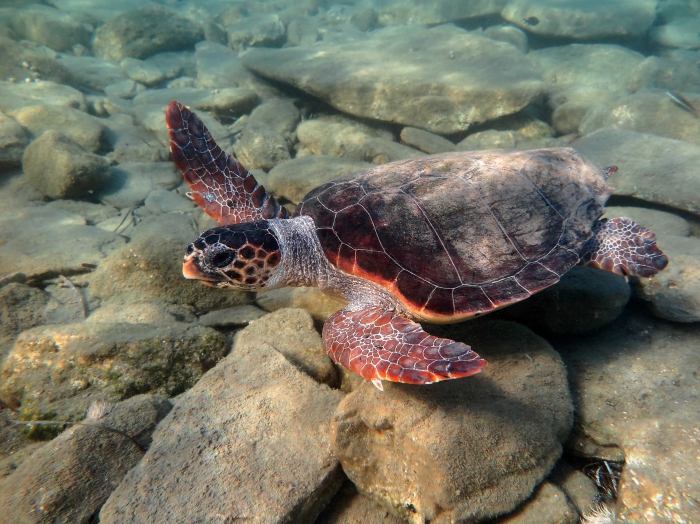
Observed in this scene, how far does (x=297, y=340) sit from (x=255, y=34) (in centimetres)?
1559

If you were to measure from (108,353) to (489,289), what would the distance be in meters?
3.00

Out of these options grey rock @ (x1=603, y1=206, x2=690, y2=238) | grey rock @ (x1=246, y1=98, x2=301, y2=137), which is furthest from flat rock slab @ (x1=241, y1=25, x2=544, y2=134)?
grey rock @ (x1=603, y1=206, x2=690, y2=238)

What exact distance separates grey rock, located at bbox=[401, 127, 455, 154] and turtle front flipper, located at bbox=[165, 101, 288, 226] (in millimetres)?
3481

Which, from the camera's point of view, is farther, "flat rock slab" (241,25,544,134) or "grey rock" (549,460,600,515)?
"flat rock slab" (241,25,544,134)

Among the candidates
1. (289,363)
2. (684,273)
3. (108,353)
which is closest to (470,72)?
(684,273)

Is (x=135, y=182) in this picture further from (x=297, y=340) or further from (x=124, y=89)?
(x=124, y=89)

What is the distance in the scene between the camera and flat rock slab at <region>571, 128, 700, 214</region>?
14.4 ft

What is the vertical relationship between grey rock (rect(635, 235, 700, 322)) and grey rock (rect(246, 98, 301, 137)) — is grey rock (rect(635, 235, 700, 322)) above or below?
below

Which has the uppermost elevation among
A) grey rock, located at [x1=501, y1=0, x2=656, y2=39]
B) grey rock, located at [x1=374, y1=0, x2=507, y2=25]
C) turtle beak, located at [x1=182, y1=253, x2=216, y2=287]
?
grey rock, located at [x1=374, y1=0, x2=507, y2=25]

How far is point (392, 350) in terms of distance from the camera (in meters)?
2.15

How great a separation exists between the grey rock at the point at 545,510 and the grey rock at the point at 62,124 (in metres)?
8.25

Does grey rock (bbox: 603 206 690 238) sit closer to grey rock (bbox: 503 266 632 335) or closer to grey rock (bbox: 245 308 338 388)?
grey rock (bbox: 503 266 632 335)

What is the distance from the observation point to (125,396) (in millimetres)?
2516

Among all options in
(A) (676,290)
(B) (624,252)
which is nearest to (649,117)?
(A) (676,290)
